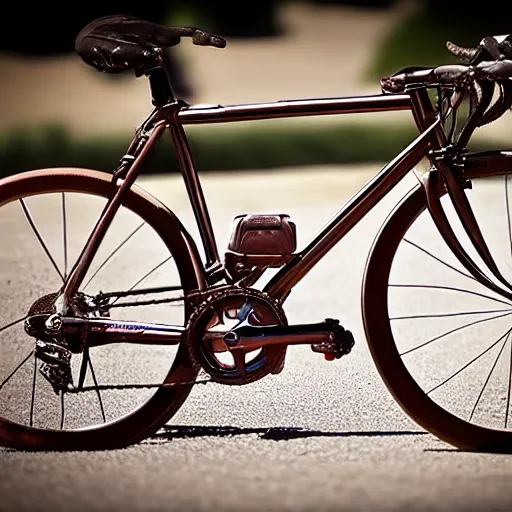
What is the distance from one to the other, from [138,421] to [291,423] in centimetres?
65

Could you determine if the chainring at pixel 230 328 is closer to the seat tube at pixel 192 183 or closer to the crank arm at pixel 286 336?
the crank arm at pixel 286 336

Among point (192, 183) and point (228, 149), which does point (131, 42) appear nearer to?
point (192, 183)

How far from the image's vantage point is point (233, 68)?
36.9ft

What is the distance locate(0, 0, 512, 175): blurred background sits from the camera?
10.8 meters

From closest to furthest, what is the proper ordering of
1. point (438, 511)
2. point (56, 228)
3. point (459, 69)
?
1. point (438, 511)
2. point (459, 69)
3. point (56, 228)

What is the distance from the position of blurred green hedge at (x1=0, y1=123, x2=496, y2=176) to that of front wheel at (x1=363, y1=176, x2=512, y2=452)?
9.37 ft

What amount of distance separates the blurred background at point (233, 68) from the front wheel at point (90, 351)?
394 centimetres

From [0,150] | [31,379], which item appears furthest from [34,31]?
[31,379]

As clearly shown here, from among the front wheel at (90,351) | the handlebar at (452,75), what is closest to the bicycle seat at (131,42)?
the front wheel at (90,351)

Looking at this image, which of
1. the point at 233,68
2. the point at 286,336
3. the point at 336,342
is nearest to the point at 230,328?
the point at 286,336

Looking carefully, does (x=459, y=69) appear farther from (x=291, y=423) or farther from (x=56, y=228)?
(x=56, y=228)

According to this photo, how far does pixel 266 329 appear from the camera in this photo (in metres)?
4.16

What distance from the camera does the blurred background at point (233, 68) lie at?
1075 centimetres

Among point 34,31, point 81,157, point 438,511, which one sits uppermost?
point 34,31
